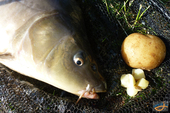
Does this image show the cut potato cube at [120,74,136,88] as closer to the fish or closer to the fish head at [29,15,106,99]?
the fish

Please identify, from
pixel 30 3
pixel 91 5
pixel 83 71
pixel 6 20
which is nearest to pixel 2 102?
pixel 6 20

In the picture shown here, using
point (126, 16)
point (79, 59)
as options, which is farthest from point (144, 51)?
point (79, 59)

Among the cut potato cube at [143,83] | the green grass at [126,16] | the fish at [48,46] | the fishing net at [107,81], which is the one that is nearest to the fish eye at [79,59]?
the fish at [48,46]

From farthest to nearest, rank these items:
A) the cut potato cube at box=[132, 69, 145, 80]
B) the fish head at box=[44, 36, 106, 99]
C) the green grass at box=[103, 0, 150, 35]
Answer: the green grass at box=[103, 0, 150, 35]
the cut potato cube at box=[132, 69, 145, 80]
the fish head at box=[44, 36, 106, 99]

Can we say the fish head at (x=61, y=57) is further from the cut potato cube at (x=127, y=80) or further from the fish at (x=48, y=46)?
the cut potato cube at (x=127, y=80)

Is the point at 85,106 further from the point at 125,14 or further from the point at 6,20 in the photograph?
the point at 125,14

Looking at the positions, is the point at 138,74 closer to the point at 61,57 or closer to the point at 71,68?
the point at 71,68

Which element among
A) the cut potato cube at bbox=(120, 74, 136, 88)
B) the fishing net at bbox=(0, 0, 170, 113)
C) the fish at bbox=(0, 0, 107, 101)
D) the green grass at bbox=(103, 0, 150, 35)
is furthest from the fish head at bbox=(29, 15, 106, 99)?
the green grass at bbox=(103, 0, 150, 35)
